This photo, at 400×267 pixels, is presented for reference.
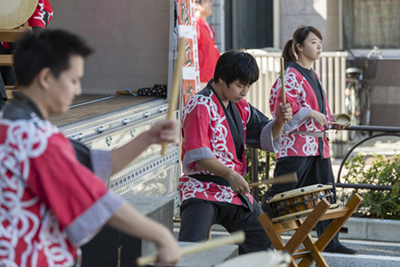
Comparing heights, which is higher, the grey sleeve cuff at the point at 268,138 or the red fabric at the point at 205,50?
the red fabric at the point at 205,50

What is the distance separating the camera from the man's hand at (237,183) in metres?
3.06

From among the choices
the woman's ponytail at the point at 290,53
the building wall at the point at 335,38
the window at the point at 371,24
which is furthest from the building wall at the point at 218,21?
the woman's ponytail at the point at 290,53

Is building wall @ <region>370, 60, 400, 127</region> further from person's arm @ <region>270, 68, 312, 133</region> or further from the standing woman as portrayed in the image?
person's arm @ <region>270, 68, 312, 133</region>

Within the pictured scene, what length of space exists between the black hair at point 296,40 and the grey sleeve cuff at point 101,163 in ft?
9.67

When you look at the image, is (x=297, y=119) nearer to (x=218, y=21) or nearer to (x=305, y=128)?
(x=305, y=128)

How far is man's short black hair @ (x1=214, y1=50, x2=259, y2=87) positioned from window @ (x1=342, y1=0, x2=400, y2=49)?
23.8 ft

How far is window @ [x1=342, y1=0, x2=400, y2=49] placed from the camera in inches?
398

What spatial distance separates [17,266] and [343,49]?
29.4ft

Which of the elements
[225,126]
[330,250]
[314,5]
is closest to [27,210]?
[225,126]

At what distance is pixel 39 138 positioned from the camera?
Answer: 5.29 ft

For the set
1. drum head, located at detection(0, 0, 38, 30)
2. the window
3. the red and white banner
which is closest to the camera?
drum head, located at detection(0, 0, 38, 30)

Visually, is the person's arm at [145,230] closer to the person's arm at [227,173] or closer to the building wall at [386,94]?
the person's arm at [227,173]

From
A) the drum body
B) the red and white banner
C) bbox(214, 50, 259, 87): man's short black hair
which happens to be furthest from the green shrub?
bbox(214, 50, 259, 87): man's short black hair

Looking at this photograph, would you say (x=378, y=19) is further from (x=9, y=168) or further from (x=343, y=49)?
(x=9, y=168)
